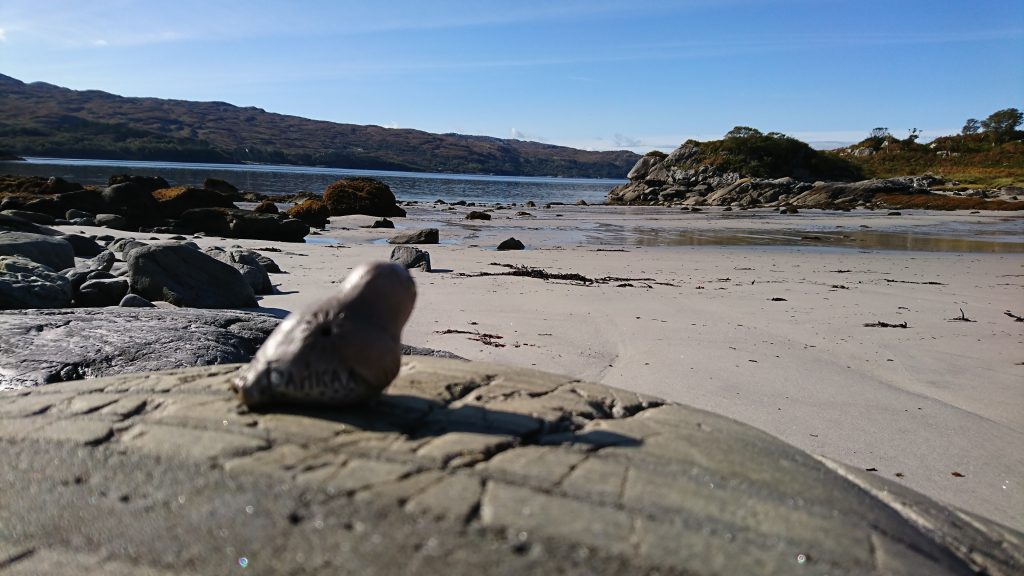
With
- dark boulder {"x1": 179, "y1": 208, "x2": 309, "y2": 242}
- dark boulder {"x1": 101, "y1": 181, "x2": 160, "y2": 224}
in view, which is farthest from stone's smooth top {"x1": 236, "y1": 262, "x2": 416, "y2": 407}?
dark boulder {"x1": 101, "y1": 181, "x2": 160, "y2": 224}

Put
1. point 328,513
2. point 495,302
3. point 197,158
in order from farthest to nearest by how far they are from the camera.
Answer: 1. point 197,158
2. point 495,302
3. point 328,513

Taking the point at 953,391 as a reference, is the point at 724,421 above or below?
above

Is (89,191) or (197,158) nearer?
(89,191)

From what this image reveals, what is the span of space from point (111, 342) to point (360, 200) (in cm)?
2231

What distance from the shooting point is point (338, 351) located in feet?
8.14

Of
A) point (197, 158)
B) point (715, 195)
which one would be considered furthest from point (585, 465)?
point (197, 158)

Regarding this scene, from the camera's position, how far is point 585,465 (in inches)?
89.1

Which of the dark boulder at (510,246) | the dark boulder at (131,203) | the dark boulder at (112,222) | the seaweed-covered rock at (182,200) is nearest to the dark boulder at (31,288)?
the dark boulder at (510,246)

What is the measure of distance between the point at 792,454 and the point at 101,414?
2.57m

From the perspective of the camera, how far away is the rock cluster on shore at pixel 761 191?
38.9 m

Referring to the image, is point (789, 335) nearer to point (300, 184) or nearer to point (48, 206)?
point (48, 206)

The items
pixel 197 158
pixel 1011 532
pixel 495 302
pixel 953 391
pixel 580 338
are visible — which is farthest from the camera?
pixel 197 158

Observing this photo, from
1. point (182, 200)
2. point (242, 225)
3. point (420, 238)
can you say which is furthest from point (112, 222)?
point (420, 238)

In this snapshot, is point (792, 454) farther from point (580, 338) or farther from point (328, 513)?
point (580, 338)
